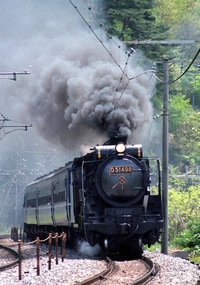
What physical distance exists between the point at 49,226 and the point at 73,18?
1119cm

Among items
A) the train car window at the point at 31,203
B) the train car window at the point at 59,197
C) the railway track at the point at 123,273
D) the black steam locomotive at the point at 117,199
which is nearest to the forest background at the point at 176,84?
the black steam locomotive at the point at 117,199

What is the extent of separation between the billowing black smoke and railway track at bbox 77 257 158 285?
162 inches

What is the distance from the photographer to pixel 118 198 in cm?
1558

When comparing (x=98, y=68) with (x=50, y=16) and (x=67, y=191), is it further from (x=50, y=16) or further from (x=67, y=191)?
(x=50, y=16)

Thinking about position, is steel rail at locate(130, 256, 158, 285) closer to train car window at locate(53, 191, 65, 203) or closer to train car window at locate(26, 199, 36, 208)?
train car window at locate(53, 191, 65, 203)

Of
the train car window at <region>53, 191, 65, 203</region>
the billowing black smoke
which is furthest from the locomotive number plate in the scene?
the train car window at <region>53, 191, 65, 203</region>

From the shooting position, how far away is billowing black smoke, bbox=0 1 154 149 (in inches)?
743

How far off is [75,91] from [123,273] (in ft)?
28.2

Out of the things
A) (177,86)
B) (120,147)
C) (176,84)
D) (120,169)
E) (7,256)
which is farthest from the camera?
(177,86)

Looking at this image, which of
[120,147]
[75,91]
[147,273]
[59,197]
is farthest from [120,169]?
[75,91]

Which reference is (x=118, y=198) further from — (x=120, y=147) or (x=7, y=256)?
(x=7, y=256)

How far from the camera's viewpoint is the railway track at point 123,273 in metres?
11.9

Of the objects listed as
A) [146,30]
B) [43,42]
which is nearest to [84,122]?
[43,42]

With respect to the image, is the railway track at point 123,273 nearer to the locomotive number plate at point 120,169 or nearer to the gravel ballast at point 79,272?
the gravel ballast at point 79,272
